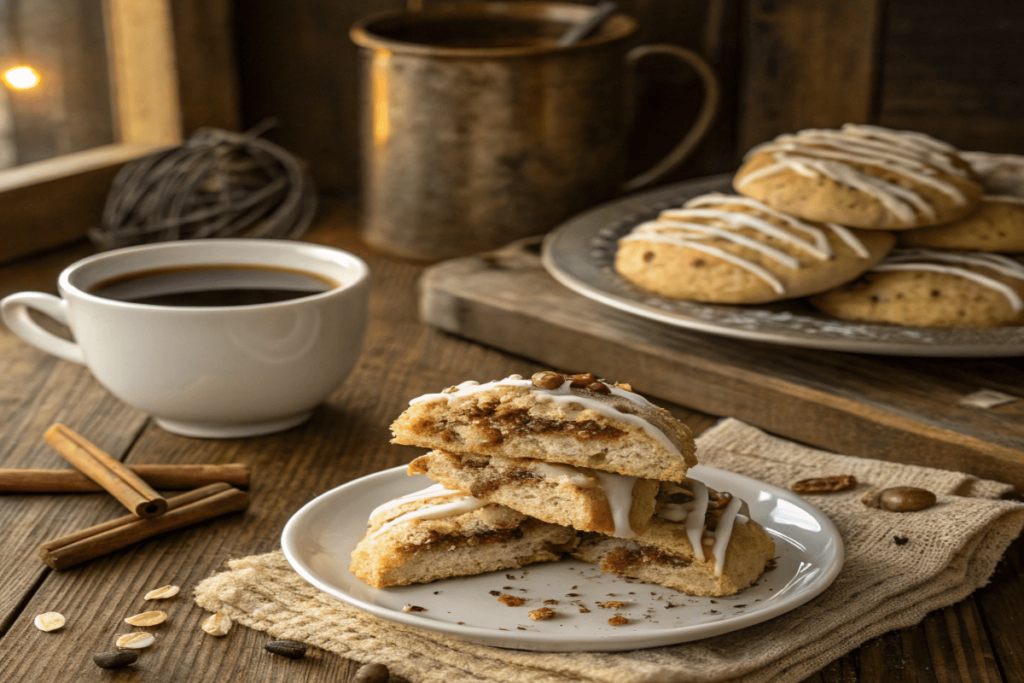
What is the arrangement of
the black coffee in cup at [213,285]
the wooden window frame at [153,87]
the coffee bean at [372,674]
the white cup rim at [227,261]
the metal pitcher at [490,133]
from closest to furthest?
the coffee bean at [372,674] → the white cup rim at [227,261] → the black coffee in cup at [213,285] → the metal pitcher at [490,133] → the wooden window frame at [153,87]

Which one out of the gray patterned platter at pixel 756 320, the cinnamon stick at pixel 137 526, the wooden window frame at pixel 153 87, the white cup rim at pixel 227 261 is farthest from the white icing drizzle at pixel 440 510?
the wooden window frame at pixel 153 87

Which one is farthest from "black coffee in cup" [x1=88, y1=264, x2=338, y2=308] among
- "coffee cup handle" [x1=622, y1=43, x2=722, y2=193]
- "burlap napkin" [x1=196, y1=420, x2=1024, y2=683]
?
"coffee cup handle" [x1=622, y1=43, x2=722, y2=193]

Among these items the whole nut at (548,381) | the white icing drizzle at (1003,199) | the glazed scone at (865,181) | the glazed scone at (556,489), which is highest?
the glazed scone at (865,181)

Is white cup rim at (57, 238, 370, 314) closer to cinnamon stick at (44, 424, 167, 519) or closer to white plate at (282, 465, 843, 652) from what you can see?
cinnamon stick at (44, 424, 167, 519)

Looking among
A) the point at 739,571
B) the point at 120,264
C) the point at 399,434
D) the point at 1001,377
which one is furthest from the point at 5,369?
the point at 1001,377

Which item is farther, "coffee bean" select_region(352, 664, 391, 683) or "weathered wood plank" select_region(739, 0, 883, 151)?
"weathered wood plank" select_region(739, 0, 883, 151)

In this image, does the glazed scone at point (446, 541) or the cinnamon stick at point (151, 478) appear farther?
the cinnamon stick at point (151, 478)

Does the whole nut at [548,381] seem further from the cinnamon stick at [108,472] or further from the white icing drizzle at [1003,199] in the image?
the white icing drizzle at [1003,199]
